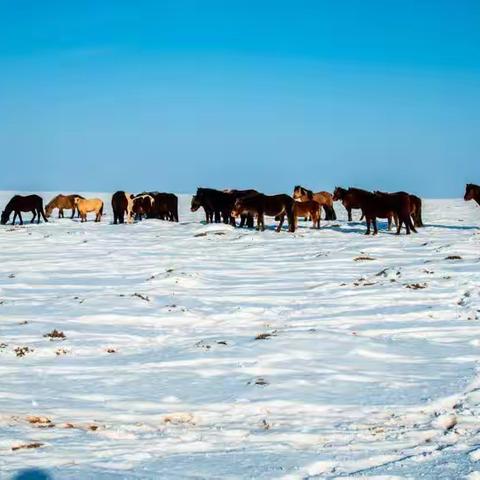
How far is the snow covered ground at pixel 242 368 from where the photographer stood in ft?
17.5

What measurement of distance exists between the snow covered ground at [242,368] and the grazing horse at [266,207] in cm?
808

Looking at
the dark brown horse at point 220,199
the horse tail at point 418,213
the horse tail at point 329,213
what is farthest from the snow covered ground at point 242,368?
the horse tail at point 329,213

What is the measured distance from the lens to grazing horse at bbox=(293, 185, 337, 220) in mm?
32188

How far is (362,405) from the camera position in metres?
6.81

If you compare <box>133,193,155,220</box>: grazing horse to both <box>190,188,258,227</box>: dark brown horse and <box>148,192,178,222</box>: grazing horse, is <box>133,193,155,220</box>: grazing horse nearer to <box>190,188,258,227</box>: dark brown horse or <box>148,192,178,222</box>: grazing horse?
<box>148,192,178,222</box>: grazing horse

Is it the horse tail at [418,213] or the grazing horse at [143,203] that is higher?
the grazing horse at [143,203]

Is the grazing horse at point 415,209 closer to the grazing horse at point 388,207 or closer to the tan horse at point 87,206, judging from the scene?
the grazing horse at point 388,207

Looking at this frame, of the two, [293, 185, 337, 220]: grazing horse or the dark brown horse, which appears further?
[293, 185, 337, 220]: grazing horse

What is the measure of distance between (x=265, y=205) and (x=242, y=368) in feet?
56.7

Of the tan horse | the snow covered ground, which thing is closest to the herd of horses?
the tan horse

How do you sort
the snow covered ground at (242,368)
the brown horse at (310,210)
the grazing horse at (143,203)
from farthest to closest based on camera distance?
the grazing horse at (143,203) → the brown horse at (310,210) → the snow covered ground at (242,368)

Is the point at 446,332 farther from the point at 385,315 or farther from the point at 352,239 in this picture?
the point at 352,239

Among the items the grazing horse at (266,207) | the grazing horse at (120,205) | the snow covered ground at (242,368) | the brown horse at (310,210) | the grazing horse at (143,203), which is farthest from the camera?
the grazing horse at (143,203)

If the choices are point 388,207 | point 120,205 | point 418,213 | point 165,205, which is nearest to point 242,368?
point 388,207
